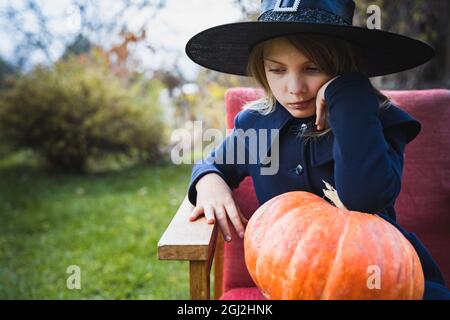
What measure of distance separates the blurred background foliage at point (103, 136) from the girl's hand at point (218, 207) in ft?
5.12

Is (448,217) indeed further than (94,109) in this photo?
No

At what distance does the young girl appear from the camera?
117cm

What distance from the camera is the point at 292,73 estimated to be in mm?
1348

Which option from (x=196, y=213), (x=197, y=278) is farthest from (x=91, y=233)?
(x=197, y=278)

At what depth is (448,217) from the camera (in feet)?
6.35

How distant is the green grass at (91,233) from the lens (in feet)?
9.95

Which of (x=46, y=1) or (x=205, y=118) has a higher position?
(x=46, y=1)

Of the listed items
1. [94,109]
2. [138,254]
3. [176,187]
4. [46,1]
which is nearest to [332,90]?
[138,254]

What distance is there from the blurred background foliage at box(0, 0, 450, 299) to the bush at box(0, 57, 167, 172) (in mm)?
14

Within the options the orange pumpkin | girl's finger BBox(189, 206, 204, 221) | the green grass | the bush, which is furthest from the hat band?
the bush

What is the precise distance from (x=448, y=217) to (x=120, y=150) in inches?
202

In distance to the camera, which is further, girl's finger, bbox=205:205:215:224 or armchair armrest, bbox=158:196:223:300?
girl's finger, bbox=205:205:215:224

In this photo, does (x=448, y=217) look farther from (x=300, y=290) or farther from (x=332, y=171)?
(x=300, y=290)

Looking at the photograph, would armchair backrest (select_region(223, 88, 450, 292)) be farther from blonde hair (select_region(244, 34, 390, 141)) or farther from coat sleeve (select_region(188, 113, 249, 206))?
blonde hair (select_region(244, 34, 390, 141))
